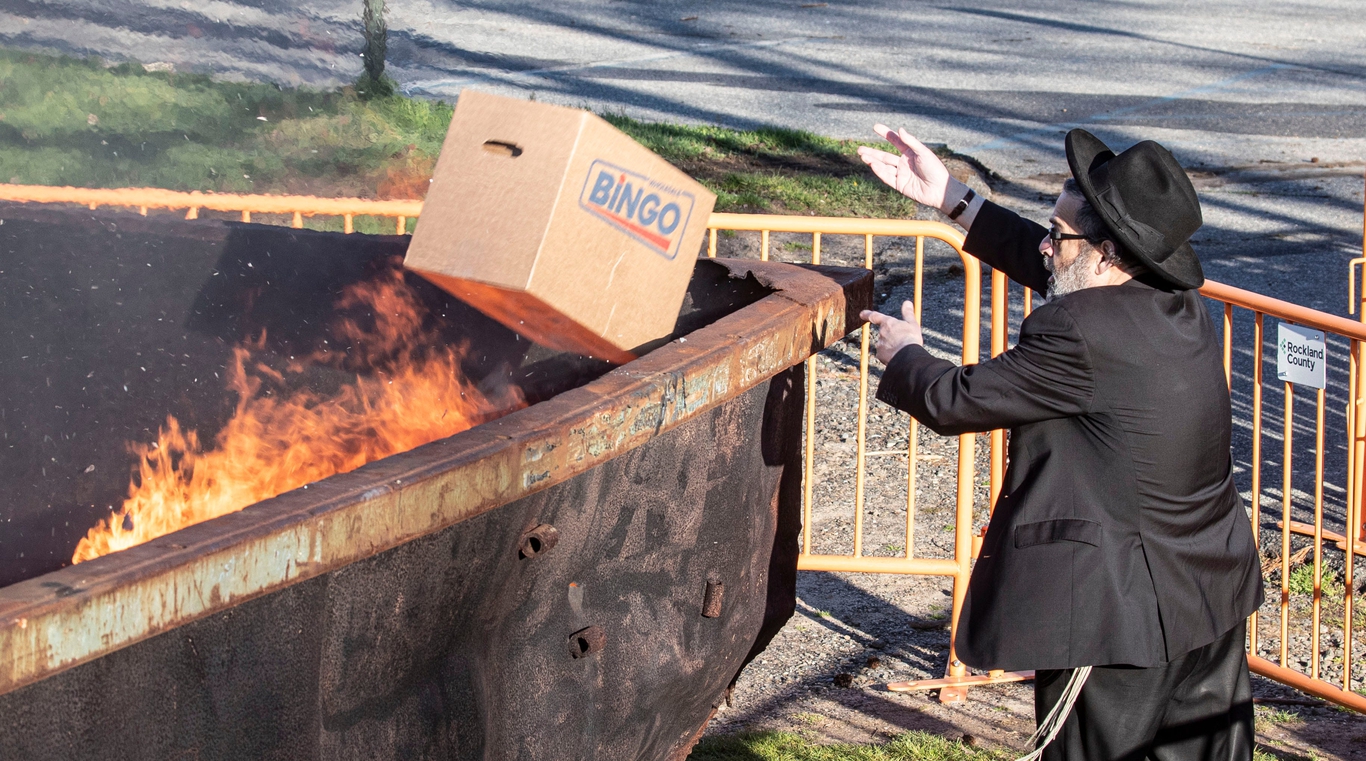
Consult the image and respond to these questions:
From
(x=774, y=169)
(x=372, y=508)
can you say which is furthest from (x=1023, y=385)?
(x=774, y=169)

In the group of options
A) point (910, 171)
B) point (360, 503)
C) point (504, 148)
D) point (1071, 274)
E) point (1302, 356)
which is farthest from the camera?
point (1302, 356)

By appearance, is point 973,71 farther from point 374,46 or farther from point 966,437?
point 966,437

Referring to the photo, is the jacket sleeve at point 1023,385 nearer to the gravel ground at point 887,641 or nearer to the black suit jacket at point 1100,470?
the black suit jacket at point 1100,470

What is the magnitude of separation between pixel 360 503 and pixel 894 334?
140 centimetres

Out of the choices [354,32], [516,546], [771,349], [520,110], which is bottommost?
[354,32]

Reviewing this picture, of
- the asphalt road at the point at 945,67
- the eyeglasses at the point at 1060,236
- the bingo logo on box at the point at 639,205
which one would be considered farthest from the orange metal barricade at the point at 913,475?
the asphalt road at the point at 945,67

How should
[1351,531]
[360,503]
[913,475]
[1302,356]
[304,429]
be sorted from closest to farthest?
[360,503] → [304,429] → [1302,356] → [913,475] → [1351,531]

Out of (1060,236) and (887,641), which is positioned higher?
(1060,236)

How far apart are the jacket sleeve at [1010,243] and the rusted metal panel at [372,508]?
73cm

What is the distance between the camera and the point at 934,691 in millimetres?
3982

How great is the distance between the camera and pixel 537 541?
2.06 meters

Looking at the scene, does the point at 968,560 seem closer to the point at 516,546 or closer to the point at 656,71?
the point at 516,546

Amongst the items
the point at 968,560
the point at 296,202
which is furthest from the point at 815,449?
the point at 296,202

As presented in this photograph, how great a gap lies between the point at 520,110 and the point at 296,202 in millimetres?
2106
